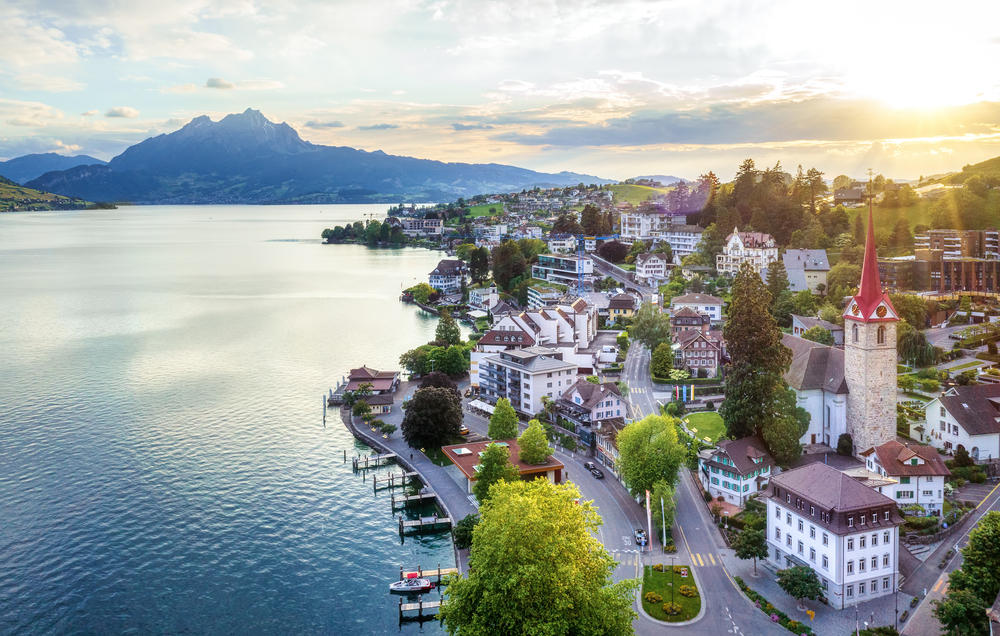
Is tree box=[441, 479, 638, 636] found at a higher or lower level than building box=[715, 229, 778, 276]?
lower

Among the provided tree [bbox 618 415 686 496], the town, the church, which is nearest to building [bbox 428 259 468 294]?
the town

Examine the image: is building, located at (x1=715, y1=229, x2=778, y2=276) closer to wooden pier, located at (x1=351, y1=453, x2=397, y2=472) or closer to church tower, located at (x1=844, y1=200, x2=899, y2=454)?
church tower, located at (x1=844, y1=200, x2=899, y2=454)

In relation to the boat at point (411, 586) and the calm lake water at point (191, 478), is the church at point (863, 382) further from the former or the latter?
the boat at point (411, 586)

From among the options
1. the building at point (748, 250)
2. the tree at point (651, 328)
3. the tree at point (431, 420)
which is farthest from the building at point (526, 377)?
the building at point (748, 250)

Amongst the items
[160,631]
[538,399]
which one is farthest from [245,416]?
[160,631]

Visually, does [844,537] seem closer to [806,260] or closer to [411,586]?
[411,586]

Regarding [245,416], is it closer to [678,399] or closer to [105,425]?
[105,425]
